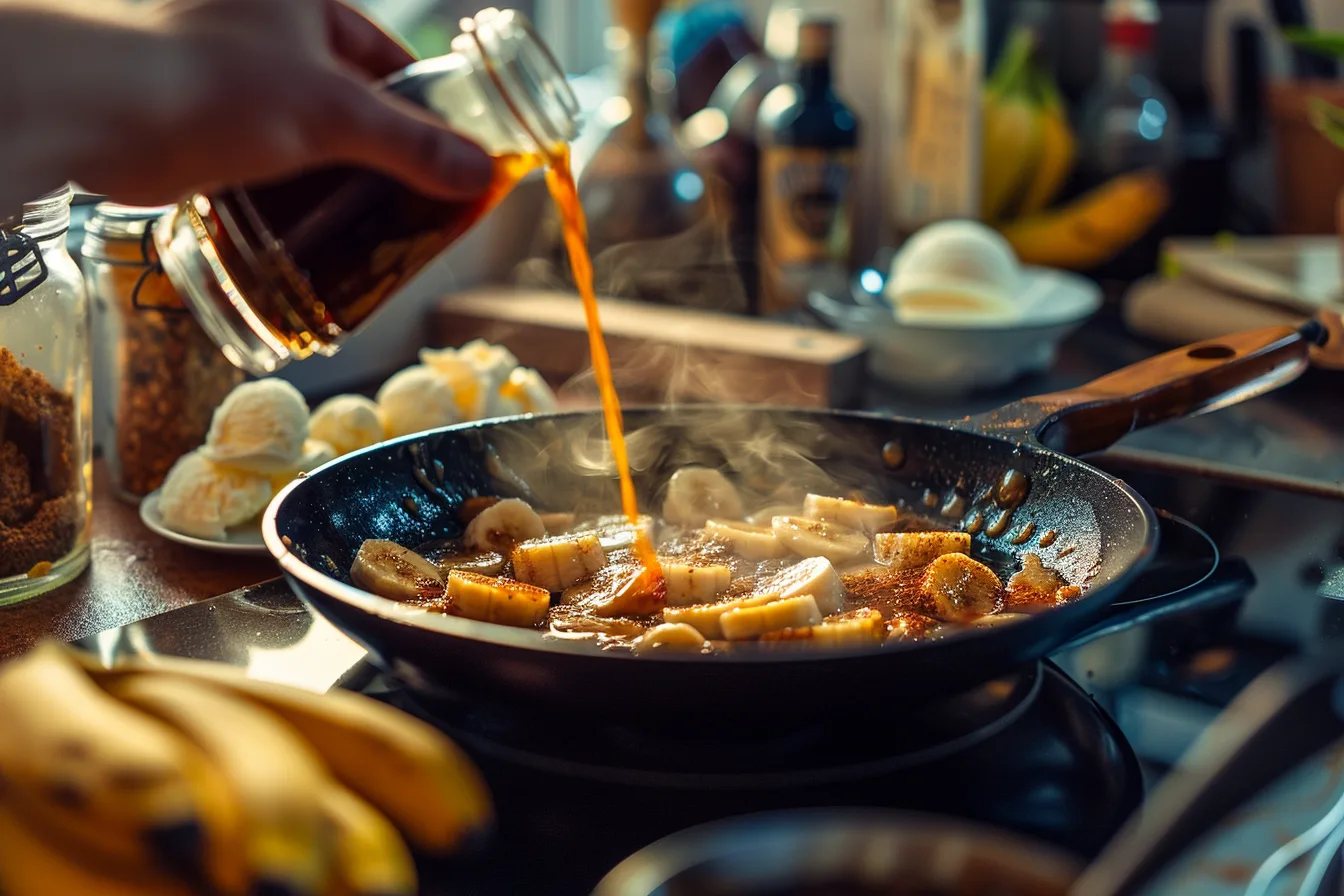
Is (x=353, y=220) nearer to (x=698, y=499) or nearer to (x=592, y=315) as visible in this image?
(x=592, y=315)

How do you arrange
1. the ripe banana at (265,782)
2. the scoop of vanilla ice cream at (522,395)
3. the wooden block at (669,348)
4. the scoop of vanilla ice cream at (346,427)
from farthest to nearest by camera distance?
the wooden block at (669,348)
the scoop of vanilla ice cream at (522,395)
the scoop of vanilla ice cream at (346,427)
the ripe banana at (265,782)

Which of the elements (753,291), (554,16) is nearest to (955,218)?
(753,291)

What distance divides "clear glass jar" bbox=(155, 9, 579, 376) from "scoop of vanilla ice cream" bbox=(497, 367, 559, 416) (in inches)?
19.7

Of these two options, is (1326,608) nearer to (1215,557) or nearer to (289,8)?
(1215,557)

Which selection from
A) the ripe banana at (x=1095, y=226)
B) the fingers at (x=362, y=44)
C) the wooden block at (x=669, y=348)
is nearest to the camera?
the fingers at (x=362, y=44)

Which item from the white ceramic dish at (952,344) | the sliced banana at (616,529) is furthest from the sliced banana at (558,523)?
the white ceramic dish at (952,344)

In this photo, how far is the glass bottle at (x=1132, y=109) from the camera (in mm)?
2408

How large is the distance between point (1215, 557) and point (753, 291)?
1222mm

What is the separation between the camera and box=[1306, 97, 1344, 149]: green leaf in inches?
82.0

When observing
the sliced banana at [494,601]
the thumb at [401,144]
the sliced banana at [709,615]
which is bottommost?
the sliced banana at [709,615]

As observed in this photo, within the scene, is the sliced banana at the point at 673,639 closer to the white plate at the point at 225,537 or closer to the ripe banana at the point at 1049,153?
the white plate at the point at 225,537

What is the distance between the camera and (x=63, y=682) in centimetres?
56

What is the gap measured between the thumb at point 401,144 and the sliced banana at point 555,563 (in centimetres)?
29

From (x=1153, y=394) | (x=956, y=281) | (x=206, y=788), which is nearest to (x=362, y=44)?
(x=206, y=788)
